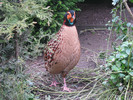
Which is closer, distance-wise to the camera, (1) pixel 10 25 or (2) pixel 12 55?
(1) pixel 10 25

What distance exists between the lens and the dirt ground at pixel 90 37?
3780 mm

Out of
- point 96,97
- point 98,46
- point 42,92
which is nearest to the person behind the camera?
point 96,97

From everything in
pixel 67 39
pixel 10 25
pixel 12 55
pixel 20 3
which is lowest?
pixel 12 55

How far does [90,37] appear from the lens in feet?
18.7

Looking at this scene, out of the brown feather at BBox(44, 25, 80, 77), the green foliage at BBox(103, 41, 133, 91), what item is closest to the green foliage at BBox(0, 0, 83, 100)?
the brown feather at BBox(44, 25, 80, 77)

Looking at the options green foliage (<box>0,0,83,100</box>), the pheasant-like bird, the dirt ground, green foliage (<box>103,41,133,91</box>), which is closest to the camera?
green foliage (<box>0,0,83,100</box>)

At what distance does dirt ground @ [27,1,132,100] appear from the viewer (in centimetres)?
378

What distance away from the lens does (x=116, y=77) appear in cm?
258

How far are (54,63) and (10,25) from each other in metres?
1.19

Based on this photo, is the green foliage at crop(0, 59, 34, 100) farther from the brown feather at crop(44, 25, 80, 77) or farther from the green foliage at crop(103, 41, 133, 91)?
the green foliage at crop(103, 41, 133, 91)

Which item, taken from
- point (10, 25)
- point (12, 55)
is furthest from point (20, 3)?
point (12, 55)

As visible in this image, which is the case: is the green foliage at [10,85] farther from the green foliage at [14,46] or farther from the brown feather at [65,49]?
the brown feather at [65,49]

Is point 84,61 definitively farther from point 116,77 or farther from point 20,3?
point 20,3

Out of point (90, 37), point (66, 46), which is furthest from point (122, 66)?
point (90, 37)
